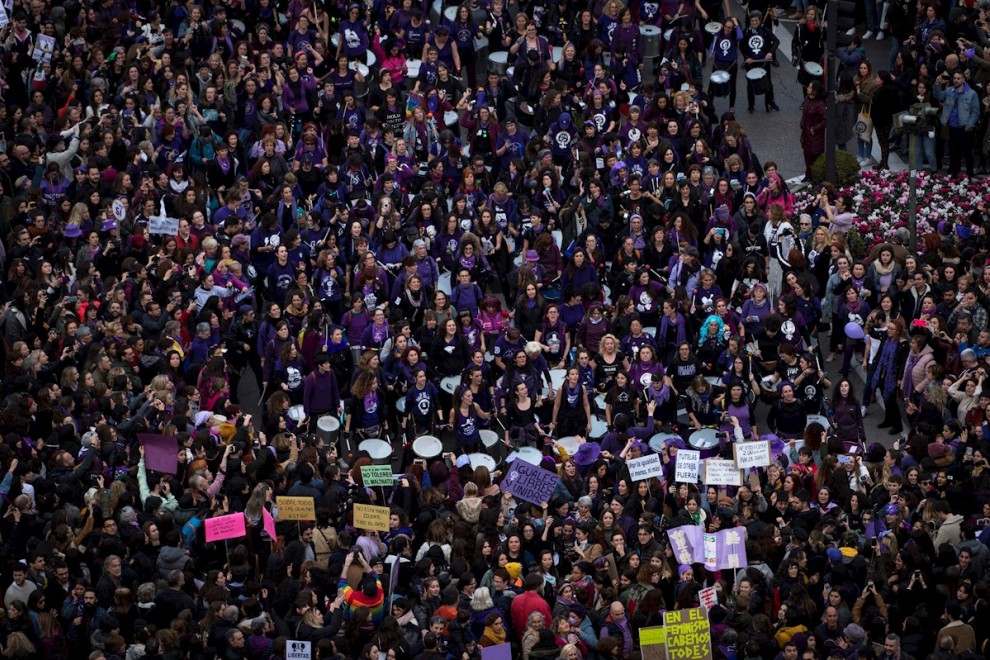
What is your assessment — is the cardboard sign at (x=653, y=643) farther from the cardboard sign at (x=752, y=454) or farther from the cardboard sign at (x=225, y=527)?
the cardboard sign at (x=225, y=527)

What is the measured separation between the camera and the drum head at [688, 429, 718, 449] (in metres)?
23.8

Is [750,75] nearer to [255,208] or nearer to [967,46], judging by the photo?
[967,46]

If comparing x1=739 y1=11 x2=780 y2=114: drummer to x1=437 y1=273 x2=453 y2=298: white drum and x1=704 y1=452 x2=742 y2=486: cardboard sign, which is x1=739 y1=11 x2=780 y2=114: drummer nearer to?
x1=437 y1=273 x2=453 y2=298: white drum

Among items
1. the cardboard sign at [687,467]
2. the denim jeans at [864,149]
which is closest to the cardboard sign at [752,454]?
the cardboard sign at [687,467]

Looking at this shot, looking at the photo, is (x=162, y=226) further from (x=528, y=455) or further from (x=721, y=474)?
(x=721, y=474)

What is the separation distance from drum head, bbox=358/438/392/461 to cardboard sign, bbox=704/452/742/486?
3.73 m

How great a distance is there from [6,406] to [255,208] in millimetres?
5540

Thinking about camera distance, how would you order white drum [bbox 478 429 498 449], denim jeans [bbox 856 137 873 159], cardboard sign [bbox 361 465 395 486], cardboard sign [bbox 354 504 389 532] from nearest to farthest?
cardboard sign [bbox 354 504 389 532], cardboard sign [bbox 361 465 395 486], white drum [bbox 478 429 498 449], denim jeans [bbox 856 137 873 159]

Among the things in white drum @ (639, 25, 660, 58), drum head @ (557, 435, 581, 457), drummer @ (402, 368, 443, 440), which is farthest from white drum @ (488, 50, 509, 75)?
drum head @ (557, 435, 581, 457)

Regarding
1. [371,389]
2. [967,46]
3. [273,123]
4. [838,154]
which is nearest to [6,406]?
[371,389]

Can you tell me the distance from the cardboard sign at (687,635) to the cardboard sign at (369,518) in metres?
3.21

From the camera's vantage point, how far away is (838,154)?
29484 mm

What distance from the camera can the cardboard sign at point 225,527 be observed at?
21.8 metres

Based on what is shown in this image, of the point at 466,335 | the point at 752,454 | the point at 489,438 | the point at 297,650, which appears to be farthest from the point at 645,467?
the point at 297,650
